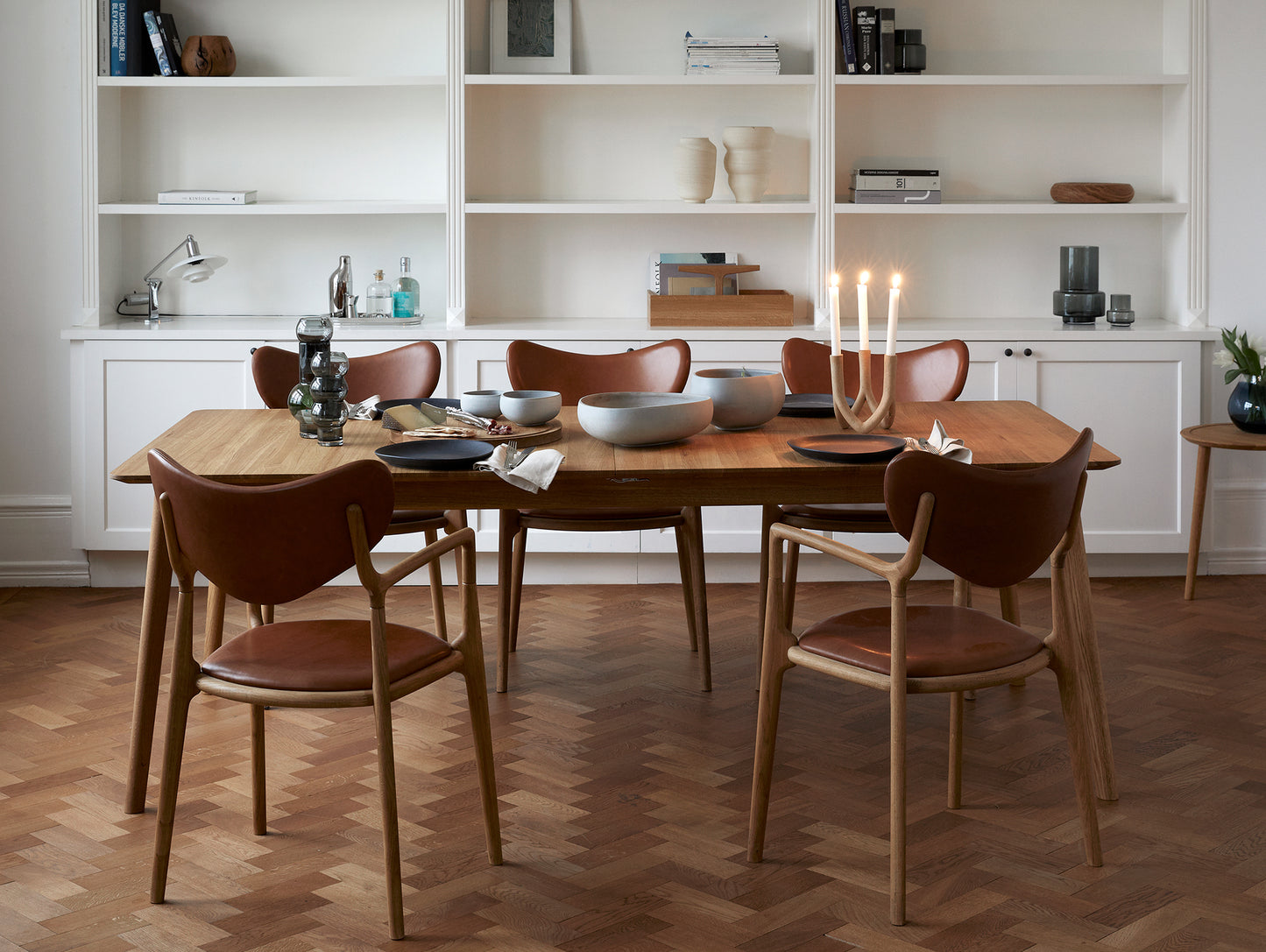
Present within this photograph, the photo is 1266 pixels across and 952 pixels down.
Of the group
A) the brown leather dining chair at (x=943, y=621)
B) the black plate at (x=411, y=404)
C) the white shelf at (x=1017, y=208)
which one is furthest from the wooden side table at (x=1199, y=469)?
the black plate at (x=411, y=404)

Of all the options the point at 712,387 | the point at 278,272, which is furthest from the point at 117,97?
the point at 712,387

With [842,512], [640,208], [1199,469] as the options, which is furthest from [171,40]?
[1199,469]

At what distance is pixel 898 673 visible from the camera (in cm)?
225

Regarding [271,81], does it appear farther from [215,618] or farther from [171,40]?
[215,618]

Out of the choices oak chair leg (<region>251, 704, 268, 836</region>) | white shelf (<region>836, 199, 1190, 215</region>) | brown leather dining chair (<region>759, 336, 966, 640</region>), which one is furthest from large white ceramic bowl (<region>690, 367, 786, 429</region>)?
white shelf (<region>836, 199, 1190, 215</region>)

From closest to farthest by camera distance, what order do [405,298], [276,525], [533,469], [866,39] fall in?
[276,525]
[533,469]
[866,39]
[405,298]

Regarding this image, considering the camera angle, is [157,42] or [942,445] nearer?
[942,445]

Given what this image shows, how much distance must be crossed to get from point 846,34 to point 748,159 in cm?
54

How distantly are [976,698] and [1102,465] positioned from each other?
0.97 metres

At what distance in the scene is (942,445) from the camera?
8.80 feet

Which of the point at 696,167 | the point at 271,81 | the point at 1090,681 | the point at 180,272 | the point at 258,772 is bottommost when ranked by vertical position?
the point at 258,772

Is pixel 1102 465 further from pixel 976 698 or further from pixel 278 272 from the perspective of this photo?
pixel 278 272

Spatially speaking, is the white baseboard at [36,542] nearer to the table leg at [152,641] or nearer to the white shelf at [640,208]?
the white shelf at [640,208]

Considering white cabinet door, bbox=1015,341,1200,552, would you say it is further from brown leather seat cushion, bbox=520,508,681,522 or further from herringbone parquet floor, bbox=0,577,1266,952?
brown leather seat cushion, bbox=520,508,681,522
